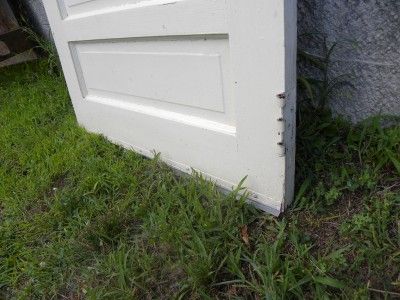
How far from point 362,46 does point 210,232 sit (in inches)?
35.6

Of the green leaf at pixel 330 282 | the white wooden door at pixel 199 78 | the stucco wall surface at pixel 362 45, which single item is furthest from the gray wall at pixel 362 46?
the green leaf at pixel 330 282

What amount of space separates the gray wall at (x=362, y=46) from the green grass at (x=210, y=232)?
9 cm

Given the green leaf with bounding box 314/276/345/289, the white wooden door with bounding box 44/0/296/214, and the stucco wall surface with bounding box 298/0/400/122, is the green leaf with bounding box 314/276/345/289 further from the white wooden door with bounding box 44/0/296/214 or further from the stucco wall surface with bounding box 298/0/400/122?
the stucco wall surface with bounding box 298/0/400/122

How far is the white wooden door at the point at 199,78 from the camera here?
3.68 ft

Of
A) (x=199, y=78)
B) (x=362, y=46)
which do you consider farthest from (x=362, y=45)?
(x=199, y=78)

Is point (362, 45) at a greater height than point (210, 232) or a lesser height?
greater

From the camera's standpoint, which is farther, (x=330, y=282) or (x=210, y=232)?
(x=210, y=232)

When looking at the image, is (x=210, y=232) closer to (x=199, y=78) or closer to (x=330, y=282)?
(x=330, y=282)

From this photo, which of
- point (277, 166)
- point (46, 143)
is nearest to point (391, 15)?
point (277, 166)

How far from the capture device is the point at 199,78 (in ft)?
4.56

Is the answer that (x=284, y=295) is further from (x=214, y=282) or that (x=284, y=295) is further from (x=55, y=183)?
(x=55, y=183)

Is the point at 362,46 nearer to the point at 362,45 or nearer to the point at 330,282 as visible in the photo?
the point at 362,45

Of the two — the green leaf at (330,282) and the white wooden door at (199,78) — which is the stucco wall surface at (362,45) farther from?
the green leaf at (330,282)

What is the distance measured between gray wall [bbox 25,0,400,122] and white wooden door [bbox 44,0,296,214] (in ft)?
1.23
